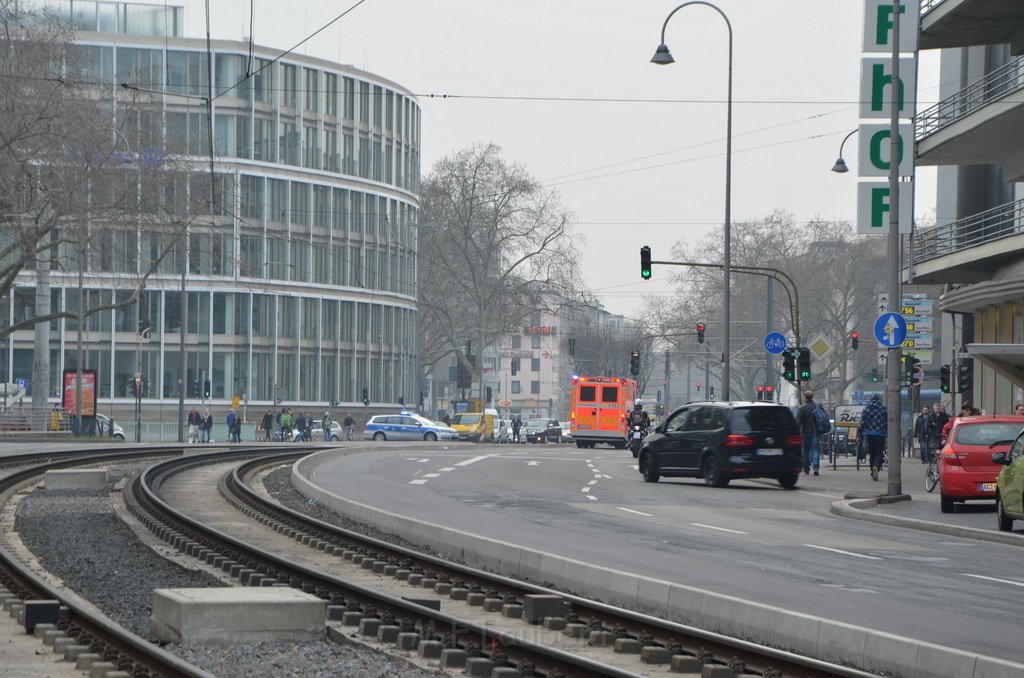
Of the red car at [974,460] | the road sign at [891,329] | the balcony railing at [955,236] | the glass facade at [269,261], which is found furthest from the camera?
the glass facade at [269,261]

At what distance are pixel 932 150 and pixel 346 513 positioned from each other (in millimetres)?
21400

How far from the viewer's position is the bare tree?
97.9 m

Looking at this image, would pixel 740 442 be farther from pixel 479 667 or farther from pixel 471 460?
pixel 479 667

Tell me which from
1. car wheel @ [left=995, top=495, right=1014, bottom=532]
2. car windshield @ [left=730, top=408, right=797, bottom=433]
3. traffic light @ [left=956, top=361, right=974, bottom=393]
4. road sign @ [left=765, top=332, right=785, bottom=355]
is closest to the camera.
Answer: car wheel @ [left=995, top=495, right=1014, bottom=532]

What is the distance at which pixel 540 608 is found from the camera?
1114cm

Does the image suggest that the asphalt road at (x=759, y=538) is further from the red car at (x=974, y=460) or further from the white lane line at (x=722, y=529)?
the red car at (x=974, y=460)

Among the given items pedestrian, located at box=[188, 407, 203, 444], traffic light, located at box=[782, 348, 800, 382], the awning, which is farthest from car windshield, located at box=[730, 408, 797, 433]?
pedestrian, located at box=[188, 407, 203, 444]

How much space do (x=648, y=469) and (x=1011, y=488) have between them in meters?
13.2

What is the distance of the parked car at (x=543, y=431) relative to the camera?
88.2m

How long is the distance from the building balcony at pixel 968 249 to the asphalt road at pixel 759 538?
5.80m

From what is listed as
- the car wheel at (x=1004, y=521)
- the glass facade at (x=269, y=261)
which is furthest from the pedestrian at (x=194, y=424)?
the car wheel at (x=1004, y=521)

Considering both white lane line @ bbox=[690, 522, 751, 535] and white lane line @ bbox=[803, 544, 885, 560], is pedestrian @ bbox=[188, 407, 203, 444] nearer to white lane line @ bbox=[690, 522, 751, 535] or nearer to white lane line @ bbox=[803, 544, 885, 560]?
white lane line @ bbox=[690, 522, 751, 535]

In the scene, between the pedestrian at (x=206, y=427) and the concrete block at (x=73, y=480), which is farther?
the pedestrian at (x=206, y=427)

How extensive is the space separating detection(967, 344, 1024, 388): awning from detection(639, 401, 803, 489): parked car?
4.95m
